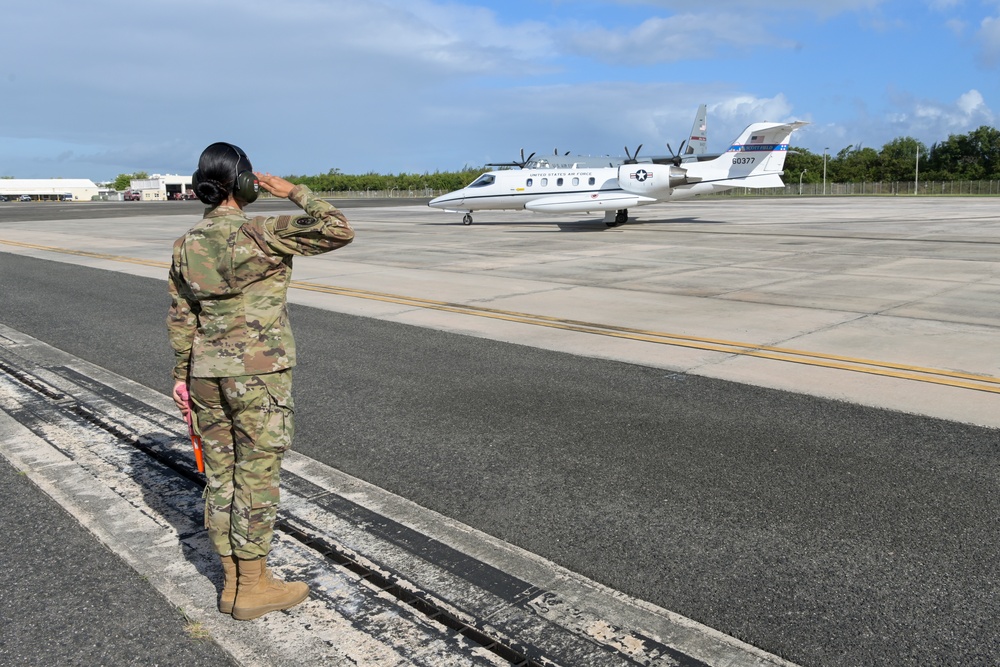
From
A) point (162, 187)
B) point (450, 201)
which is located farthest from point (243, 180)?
point (162, 187)

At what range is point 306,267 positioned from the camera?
1825 cm

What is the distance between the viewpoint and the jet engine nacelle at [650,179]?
2783cm

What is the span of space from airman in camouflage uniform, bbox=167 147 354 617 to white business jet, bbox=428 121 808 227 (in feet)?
83.7

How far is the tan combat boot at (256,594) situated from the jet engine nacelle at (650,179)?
25.8 metres

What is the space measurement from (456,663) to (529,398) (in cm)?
411

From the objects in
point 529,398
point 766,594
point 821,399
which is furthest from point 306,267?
point 766,594

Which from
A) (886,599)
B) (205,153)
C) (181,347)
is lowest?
(886,599)

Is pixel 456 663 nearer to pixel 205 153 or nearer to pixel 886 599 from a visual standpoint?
pixel 886 599

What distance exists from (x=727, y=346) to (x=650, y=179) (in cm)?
1951

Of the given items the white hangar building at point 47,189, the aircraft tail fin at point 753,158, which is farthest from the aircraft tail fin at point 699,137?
the white hangar building at point 47,189

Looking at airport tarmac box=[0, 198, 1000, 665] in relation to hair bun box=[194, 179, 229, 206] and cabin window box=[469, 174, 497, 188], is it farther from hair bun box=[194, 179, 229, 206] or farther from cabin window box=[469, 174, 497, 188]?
cabin window box=[469, 174, 497, 188]

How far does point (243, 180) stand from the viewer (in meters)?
3.55

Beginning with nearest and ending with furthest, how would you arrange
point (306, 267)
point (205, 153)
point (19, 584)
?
point (205, 153) < point (19, 584) < point (306, 267)

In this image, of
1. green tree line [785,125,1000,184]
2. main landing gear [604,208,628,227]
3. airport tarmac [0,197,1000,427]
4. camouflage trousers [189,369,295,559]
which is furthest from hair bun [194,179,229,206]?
green tree line [785,125,1000,184]
